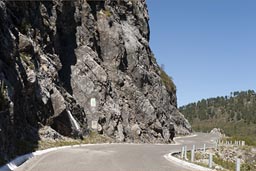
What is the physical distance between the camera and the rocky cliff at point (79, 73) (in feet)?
68.5

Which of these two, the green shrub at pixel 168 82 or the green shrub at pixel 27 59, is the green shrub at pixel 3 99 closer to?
the green shrub at pixel 27 59

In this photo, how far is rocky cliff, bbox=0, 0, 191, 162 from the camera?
20.9 m

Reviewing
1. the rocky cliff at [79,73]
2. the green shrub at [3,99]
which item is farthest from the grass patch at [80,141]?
the green shrub at [3,99]

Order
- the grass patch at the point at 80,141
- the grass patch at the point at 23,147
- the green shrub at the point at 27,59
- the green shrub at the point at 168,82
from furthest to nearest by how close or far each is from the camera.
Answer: the green shrub at the point at 168,82
the green shrub at the point at 27,59
the grass patch at the point at 80,141
the grass patch at the point at 23,147

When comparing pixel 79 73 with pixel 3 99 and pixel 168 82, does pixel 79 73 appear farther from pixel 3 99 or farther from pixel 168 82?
pixel 168 82

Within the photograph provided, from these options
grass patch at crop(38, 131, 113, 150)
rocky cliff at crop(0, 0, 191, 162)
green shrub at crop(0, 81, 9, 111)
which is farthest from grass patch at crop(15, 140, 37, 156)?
green shrub at crop(0, 81, 9, 111)

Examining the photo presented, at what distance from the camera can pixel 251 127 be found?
175 metres

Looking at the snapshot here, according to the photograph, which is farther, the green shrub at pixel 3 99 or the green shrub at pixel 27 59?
the green shrub at pixel 27 59

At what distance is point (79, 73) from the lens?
4050 cm

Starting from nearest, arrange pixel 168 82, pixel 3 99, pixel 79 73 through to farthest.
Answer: pixel 3 99
pixel 79 73
pixel 168 82

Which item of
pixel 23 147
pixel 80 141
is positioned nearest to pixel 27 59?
pixel 80 141

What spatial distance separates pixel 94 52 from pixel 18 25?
16.3 m

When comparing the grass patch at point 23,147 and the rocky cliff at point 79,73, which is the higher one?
the rocky cliff at point 79,73

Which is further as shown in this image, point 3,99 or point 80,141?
point 80,141
